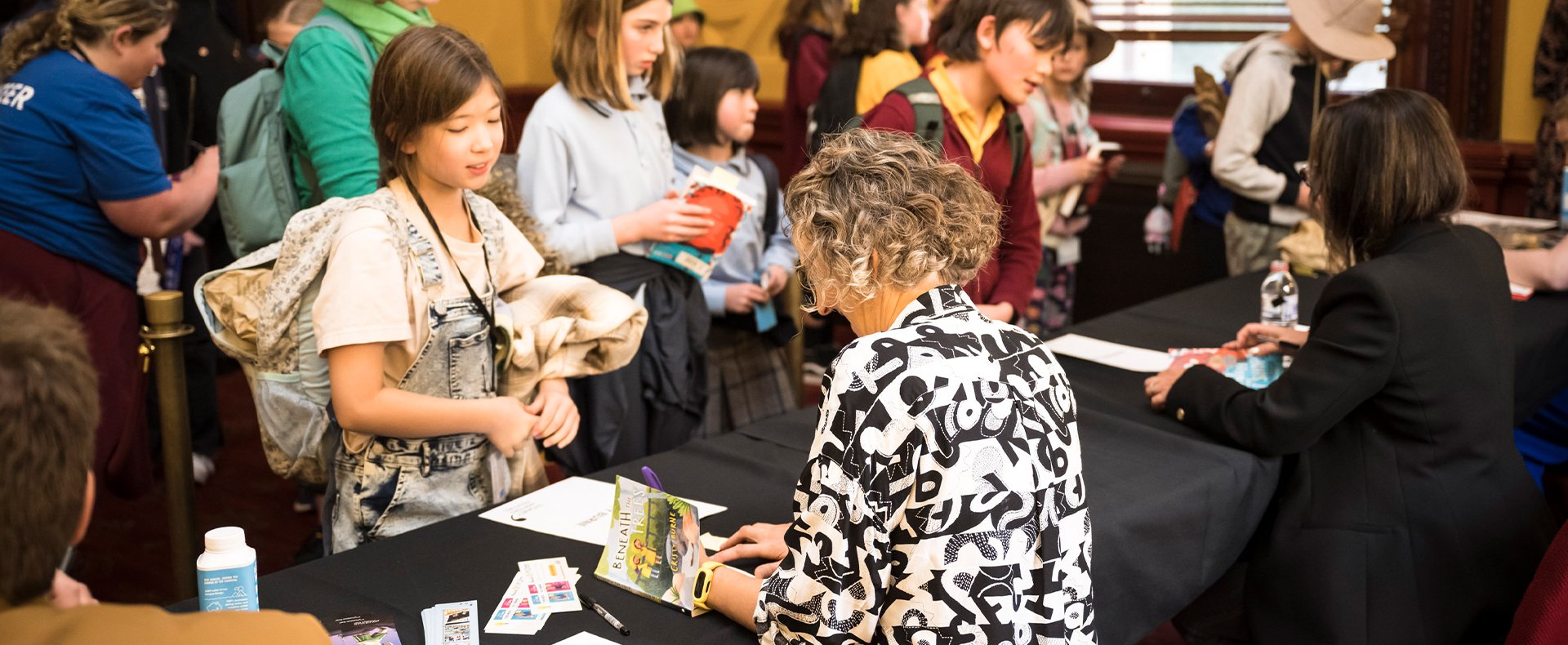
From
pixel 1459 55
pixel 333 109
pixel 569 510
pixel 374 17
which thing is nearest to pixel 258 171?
pixel 333 109

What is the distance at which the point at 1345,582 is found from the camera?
2.39m

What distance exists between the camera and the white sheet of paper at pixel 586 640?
162 cm

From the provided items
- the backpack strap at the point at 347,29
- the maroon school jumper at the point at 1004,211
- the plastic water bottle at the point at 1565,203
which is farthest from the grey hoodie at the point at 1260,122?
the backpack strap at the point at 347,29

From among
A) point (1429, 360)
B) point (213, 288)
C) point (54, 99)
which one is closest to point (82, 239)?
point (54, 99)

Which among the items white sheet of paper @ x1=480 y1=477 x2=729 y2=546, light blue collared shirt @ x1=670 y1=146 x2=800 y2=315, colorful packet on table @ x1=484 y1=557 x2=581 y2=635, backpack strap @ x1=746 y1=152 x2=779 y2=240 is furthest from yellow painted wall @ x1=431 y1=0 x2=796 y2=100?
colorful packet on table @ x1=484 y1=557 x2=581 y2=635

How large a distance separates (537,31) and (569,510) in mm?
5942

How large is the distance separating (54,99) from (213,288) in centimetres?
127

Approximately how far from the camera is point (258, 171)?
9.07 ft

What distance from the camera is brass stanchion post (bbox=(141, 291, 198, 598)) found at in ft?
8.32

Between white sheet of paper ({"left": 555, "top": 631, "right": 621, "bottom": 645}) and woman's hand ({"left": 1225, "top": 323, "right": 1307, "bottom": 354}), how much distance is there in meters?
1.92

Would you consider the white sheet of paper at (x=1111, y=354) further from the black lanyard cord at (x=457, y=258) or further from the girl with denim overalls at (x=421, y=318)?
the black lanyard cord at (x=457, y=258)

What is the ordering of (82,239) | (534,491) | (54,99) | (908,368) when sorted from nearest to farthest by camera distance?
(908,368), (534,491), (54,99), (82,239)

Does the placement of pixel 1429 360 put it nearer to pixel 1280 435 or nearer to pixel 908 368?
pixel 1280 435

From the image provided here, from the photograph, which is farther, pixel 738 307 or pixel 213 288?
pixel 738 307
